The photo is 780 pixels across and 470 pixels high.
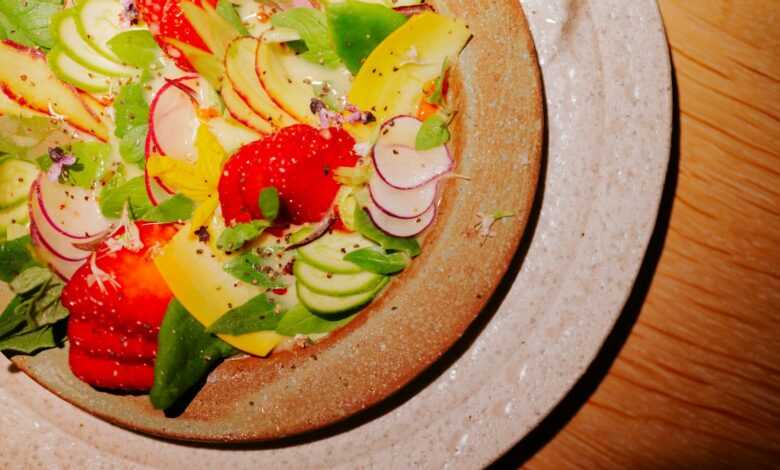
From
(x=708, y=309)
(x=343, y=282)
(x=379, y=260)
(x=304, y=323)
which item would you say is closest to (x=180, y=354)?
(x=304, y=323)

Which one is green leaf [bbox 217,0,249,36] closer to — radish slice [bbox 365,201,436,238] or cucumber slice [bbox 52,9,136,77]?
cucumber slice [bbox 52,9,136,77]

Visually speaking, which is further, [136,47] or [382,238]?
[136,47]

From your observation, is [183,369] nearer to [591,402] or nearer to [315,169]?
[315,169]

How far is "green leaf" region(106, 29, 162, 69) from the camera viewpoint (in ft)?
5.97

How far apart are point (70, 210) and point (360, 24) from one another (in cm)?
96

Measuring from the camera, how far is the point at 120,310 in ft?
5.53

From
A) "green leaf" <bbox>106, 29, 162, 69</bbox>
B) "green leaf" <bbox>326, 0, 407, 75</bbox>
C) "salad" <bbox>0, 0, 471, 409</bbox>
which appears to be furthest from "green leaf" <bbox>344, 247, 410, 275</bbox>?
"green leaf" <bbox>106, 29, 162, 69</bbox>

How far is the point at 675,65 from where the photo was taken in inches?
74.9

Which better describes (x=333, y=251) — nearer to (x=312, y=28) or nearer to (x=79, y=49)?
(x=312, y=28)

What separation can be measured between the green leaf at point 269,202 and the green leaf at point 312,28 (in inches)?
15.7

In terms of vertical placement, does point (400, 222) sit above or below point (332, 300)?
above

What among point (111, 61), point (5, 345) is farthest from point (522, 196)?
point (5, 345)

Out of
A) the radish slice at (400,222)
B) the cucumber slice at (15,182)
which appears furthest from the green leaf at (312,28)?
the cucumber slice at (15,182)

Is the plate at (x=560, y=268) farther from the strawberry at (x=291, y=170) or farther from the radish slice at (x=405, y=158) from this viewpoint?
the strawberry at (x=291, y=170)
